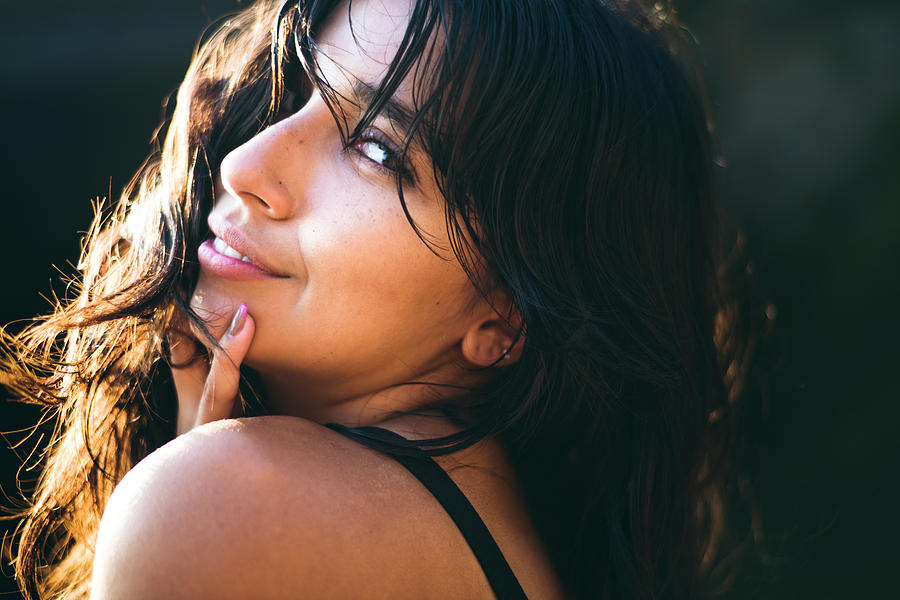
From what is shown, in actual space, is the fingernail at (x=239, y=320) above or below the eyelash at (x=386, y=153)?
below

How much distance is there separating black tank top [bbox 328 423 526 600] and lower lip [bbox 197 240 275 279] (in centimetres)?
32

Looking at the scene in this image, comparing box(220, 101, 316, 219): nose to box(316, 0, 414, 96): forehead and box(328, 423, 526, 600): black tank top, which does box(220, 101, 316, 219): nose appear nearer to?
box(316, 0, 414, 96): forehead

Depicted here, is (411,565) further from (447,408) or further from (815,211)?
(815,211)

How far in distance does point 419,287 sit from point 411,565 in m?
0.47

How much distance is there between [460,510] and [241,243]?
59cm

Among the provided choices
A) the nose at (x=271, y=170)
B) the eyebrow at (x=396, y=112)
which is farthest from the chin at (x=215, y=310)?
the eyebrow at (x=396, y=112)

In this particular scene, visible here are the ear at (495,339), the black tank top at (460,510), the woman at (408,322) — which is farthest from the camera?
the ear at (495,339)

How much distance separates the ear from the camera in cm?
147

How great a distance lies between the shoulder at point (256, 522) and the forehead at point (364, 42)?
1.98 ft

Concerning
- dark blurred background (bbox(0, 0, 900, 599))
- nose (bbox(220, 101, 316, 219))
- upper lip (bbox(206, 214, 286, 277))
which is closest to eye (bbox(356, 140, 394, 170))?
nose (bbox(220, 101, 316, 219))

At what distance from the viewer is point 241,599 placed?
96cm

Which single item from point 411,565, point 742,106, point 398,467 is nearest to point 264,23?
point 398,467

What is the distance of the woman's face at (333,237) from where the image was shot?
128 cm

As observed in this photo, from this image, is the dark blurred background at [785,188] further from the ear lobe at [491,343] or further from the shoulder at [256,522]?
the shoulder at [256,522]
